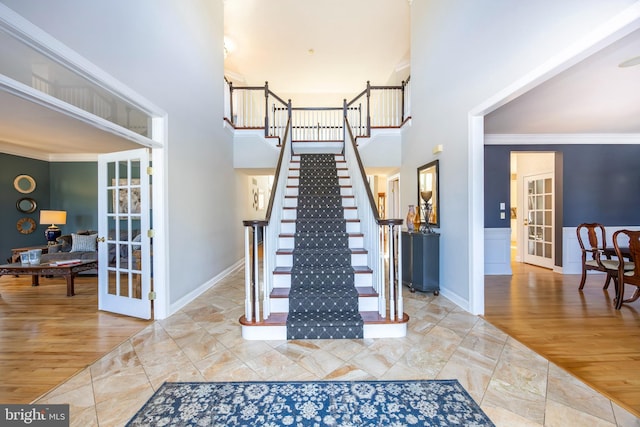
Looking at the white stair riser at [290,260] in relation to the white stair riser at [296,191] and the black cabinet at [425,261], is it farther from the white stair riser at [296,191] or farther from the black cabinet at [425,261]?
the white stair riser at [296,191]

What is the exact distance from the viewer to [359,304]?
9.38 ft

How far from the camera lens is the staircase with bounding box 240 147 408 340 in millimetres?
2562

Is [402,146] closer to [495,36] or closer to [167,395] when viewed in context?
[495,36]

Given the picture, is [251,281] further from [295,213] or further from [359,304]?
[295,213]

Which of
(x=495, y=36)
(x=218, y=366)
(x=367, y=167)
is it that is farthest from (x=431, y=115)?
(x=218, y=366)

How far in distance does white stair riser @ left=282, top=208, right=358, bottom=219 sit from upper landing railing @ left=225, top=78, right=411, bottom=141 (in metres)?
2.28

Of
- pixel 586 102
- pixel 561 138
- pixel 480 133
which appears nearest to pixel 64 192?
pixel 480 133

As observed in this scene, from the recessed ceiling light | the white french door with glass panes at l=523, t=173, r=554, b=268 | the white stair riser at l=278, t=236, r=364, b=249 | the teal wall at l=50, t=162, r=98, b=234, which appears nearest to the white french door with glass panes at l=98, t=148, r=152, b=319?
the white stair riser at l=278, t=236, r=364, b=249

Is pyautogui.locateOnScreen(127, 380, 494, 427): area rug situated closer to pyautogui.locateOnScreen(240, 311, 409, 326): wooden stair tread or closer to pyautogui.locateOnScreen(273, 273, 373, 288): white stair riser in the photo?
pyautogui.locateOnScreen(240, 311, 409, 326): wooden stair tread

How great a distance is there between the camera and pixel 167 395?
1790 mm

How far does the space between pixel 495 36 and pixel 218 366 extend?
159 inches

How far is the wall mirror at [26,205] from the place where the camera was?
6.02m

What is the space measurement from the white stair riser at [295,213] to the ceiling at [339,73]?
2454 millimetres

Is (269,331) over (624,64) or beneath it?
beneath
